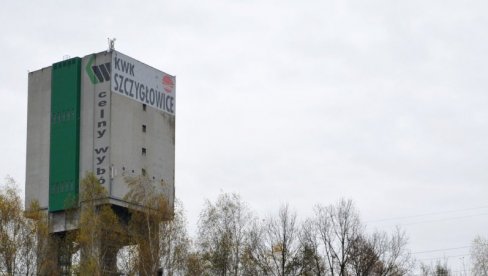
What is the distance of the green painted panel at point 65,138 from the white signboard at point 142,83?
3308 mm

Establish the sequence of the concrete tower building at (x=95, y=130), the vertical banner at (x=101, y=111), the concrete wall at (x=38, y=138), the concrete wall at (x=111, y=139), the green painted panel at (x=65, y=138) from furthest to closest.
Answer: the concrete wall at (x=38, y=138)
the green painted panel at (x=65, y=138)
the concrete tower building at (x=95, y=130)
the concrete wall at (x=111, y=139)
the vertical banner at (x=101, y=111)

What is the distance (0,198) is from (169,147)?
13.8 m

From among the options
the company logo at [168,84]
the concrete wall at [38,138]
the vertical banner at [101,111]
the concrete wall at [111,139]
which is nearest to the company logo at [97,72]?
the vertical banner at [101,111]

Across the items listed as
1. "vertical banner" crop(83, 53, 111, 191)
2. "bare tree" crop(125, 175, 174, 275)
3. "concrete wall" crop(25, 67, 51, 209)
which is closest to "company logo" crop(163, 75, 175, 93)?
"vertical banner" crop(83, 53, 111, 191)

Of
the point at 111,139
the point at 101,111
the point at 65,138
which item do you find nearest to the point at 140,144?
the point at 111,139

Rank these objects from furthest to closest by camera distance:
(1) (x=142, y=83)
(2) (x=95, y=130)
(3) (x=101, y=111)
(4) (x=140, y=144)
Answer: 1. (1) (x=142, y=83)
2. (4) (x=140, y=144)
3. (3) (x=101, y=111)
4. (2) (x=95, y=130)

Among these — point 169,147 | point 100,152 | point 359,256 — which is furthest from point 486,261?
point 100,152

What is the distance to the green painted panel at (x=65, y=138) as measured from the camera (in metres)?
71.2

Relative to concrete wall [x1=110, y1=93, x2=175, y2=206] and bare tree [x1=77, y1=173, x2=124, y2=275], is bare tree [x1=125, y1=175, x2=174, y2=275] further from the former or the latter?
bare tree [x1=77, y1=173, x2=124, y2=275]

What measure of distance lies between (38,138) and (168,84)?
36.1 ft

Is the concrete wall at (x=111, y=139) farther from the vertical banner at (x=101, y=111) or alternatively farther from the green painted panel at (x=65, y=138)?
the green painted panel at (x=65, y=138)

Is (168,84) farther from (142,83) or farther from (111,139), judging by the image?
(111,139)

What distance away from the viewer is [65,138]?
72125mm

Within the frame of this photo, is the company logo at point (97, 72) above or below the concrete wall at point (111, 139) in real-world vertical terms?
above
